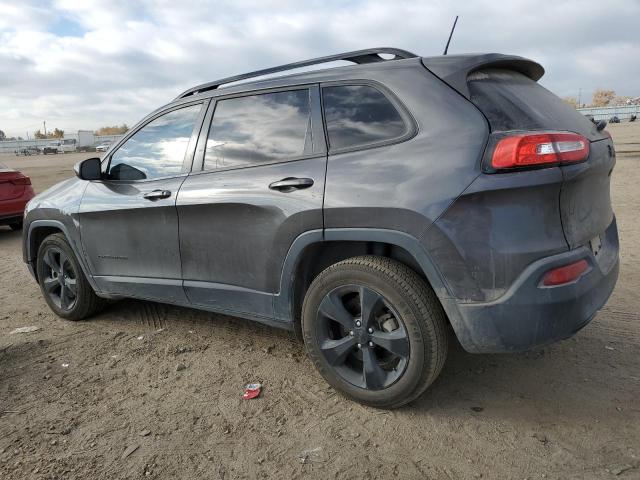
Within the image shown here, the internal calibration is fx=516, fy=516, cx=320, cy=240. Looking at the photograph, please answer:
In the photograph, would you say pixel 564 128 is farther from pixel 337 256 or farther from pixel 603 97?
pixel 603 97

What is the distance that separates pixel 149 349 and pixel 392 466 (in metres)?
2.14

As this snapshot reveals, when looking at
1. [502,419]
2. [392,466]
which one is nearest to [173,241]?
[392,466]

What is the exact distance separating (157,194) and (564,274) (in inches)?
99.6

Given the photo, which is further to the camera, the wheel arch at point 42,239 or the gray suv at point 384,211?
the wheel arch at point 42,239

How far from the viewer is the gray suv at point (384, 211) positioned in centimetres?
232

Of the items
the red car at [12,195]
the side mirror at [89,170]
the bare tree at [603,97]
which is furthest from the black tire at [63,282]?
the bare tree at [603,97]

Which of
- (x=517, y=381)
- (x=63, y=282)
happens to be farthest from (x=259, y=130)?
(x=63, y=282)

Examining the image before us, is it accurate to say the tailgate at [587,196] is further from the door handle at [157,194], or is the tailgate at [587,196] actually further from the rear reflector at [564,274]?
the door handle at [157,194]

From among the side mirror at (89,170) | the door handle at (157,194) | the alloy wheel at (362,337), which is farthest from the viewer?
the side mirror at (89,170)

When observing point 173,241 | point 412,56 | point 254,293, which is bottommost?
point 254,293

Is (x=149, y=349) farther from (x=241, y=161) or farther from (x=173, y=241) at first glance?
(x=241, y=161)

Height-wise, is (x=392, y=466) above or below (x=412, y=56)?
below

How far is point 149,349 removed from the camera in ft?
12.4

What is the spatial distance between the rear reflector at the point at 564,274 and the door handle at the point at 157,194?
2.36 meters
